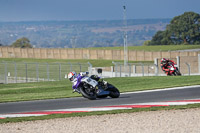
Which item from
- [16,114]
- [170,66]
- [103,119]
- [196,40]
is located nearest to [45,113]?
[16,114]

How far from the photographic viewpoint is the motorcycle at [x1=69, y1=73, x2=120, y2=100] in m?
16.8

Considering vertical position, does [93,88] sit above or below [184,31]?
below

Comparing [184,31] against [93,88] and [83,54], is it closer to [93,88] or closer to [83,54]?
[83,54]

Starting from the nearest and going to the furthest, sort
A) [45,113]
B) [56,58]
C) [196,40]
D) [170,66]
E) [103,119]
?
[103,119] → [45,113] → [170,66] → [56,58] → [196,40]

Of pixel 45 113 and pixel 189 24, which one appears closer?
pixel 45 113

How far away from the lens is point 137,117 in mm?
12844

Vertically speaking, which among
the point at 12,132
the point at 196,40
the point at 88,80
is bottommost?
the point at 12,132

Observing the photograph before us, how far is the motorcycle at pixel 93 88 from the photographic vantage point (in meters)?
16.8

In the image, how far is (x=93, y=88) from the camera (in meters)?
17.1

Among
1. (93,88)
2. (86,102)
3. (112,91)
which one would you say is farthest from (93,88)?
(112,91)

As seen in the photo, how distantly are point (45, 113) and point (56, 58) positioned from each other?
1991 inches

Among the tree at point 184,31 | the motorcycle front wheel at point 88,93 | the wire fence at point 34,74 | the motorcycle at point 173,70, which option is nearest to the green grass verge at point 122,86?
the motorcycle front wheel at point 88,93

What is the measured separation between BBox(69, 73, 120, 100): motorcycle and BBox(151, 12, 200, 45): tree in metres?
107

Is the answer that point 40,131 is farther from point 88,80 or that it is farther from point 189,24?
point 189,24
